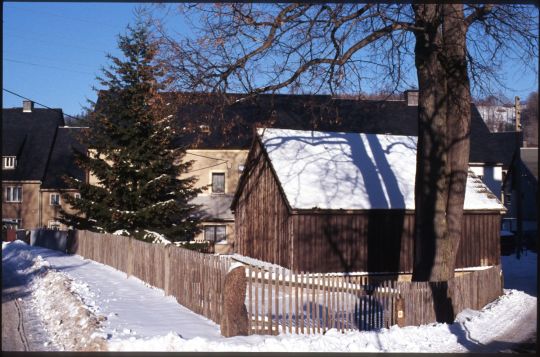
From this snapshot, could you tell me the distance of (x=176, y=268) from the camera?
17.0 meters

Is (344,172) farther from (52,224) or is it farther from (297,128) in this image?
(52,224)

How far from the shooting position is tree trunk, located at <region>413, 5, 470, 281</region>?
17.7 meters

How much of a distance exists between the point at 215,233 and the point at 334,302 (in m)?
26.5

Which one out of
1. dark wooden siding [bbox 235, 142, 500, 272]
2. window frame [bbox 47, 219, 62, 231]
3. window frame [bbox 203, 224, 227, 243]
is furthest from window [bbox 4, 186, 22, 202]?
dark wooden siding [bbox 235, 142, 500, 272]

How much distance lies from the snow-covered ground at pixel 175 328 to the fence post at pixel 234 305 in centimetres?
34

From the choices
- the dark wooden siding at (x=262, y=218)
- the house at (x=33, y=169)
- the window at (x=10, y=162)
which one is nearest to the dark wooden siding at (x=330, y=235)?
the dark wooden siding at (x=262, y=218)

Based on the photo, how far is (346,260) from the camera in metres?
25.8

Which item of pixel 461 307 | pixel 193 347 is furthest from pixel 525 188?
pixel 193 347

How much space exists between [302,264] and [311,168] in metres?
4.49

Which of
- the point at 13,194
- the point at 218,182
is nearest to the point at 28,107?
the point at 13,194

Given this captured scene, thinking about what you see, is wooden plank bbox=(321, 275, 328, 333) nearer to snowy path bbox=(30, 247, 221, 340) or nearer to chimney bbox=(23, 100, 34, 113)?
snowy path bbox=(30, 247, 221, 340)

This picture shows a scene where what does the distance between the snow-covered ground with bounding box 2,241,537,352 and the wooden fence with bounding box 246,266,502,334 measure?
0.60 meters

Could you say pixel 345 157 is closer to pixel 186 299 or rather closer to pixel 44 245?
pixel 186 299

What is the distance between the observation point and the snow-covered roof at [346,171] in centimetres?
2625
